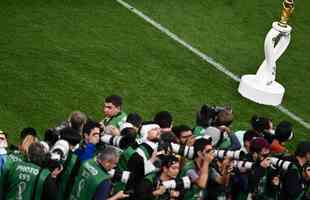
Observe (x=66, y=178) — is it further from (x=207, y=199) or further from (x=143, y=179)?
(x=207, y=199)

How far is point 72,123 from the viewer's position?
32.5ft

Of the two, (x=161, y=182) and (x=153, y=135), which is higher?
(x=153, y=135)

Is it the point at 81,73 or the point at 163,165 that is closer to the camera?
the point at 163,165

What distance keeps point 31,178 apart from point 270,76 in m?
6.71

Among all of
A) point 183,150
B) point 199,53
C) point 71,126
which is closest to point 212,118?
point 183,150

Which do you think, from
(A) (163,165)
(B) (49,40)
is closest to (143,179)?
(A) (163,165)

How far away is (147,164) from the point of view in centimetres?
Answer: 930

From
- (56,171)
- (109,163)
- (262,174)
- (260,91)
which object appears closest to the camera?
(109,163)

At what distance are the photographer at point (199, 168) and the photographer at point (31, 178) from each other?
143 cm

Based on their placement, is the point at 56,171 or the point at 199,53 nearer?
the point at 56,171

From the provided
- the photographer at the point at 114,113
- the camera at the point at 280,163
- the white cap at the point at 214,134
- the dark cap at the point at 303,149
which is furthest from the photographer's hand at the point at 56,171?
the dark cap at the point at 303,149

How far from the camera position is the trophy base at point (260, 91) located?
14.5 metres

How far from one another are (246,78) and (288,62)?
166 centimetres

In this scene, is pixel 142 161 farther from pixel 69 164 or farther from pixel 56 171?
pixel 56 171
